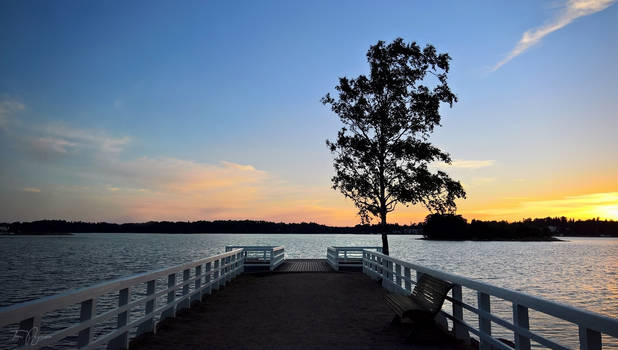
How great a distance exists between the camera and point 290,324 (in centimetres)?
884

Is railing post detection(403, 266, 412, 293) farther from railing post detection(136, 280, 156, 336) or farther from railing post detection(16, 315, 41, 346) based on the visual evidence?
railing post detection(16, 315, 41, 346)

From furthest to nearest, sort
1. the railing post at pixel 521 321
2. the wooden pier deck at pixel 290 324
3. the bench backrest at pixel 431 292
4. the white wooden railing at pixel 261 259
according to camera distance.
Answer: the white wooden railing at pixel 261 259 < the wooden pier deck at pixel 290 324 < the bench backrest at pixel 431 292 < the railing post at pixel 521 321

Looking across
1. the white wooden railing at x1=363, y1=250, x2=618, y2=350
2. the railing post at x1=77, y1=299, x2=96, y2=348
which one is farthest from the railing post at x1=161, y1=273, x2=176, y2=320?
the white wooden railing at x1=363, y1=250, x2=618, y2=350

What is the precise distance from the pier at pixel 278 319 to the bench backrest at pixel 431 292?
0.18 metres

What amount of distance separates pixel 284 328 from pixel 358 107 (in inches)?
502

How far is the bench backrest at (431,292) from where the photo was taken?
274 inches

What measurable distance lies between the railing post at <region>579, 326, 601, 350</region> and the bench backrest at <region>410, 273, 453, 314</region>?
3101 millimetres

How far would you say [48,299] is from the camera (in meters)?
4.30

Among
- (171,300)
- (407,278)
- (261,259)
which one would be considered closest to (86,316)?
(171,300)

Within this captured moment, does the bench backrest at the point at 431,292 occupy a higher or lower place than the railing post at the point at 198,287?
higher

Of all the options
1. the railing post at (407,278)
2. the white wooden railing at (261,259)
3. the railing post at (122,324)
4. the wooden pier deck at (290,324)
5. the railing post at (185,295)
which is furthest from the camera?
the white wooden railing at (261,259)

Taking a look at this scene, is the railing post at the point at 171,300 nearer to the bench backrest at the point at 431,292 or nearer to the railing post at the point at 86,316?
the railing post at the point at 86,316

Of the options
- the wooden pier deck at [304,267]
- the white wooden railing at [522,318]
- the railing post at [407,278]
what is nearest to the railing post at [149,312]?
the white wooden railing at [522,318]

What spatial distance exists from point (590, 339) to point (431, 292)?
3930mm
